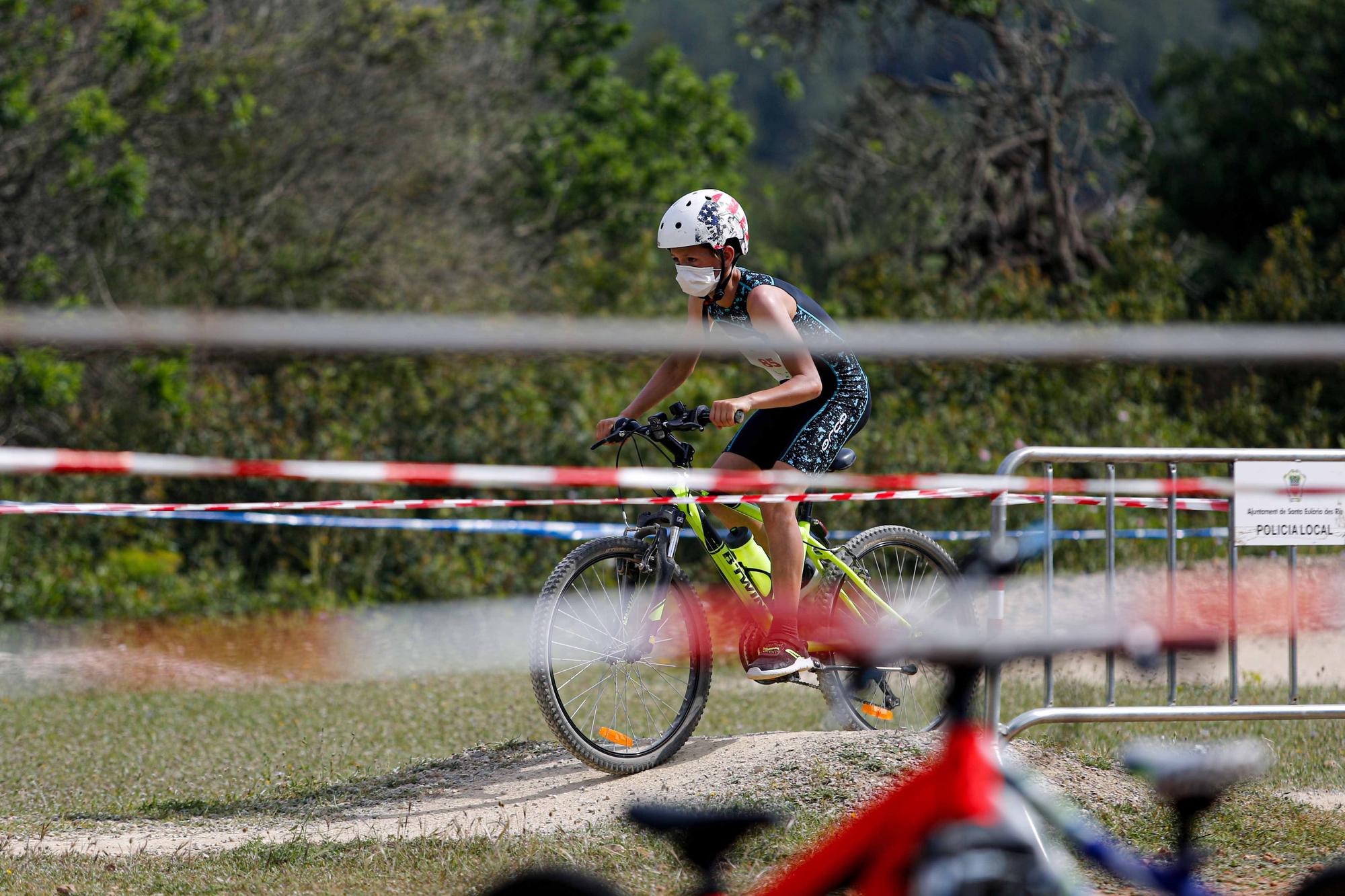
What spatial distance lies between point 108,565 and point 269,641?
6.51 ft

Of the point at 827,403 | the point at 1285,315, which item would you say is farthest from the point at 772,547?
the point at 1285,315

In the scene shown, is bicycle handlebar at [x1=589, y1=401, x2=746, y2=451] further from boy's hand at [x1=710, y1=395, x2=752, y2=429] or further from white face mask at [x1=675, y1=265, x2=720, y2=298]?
white face mask at [x1=675, y1=265, x2=720, y2=298]

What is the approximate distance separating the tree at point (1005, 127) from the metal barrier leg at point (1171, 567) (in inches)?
469

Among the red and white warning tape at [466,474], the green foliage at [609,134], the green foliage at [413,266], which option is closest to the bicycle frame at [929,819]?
the red and white warning tape at [466,474]

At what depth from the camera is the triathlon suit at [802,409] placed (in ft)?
17.3

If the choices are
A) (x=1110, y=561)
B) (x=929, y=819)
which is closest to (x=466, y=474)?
(x=1110, y=561)

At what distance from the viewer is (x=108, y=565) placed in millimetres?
11719

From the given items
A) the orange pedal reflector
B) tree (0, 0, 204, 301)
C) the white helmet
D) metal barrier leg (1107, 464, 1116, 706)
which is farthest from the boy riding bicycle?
tree (0, 0, 204, 301)

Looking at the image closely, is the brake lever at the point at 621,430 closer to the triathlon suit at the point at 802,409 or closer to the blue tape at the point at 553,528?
the triathlon suit at the point at 802,409

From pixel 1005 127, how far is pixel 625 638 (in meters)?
14.6

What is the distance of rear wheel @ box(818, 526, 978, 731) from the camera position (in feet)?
18.9

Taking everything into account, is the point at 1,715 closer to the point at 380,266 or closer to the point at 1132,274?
the point at 380,266

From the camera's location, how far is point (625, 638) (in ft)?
17.2

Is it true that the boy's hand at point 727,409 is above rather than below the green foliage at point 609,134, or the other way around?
below
